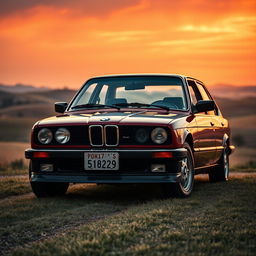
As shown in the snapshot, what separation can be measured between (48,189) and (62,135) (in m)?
0.87

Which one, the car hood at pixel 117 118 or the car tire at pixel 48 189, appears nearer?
the car hood at pixel 117 118

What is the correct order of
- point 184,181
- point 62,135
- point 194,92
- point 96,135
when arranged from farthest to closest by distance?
point 194,92
point 184,181
point 62,135
point 96,135

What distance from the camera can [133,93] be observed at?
8.88m

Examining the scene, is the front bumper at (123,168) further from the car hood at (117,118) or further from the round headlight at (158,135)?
the car hood at (117,118)

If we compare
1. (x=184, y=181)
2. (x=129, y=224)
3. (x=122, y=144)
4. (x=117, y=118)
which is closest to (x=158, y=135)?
(x=122, y=144)

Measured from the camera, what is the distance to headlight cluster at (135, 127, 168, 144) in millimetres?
7500

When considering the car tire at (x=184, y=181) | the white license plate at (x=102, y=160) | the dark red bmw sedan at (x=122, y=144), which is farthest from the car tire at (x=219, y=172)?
the white license plate at (x=102, y=160)

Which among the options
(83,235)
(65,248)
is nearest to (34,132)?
(83,235)

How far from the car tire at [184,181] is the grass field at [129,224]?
0.14 metres

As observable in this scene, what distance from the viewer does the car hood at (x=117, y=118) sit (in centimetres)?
753

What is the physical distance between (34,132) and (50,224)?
2097 millimetres

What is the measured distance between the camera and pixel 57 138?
7.78 m

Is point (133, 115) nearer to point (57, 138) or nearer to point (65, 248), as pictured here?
point (57, 138)

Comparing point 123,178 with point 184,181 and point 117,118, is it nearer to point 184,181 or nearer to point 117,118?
point 117,118
